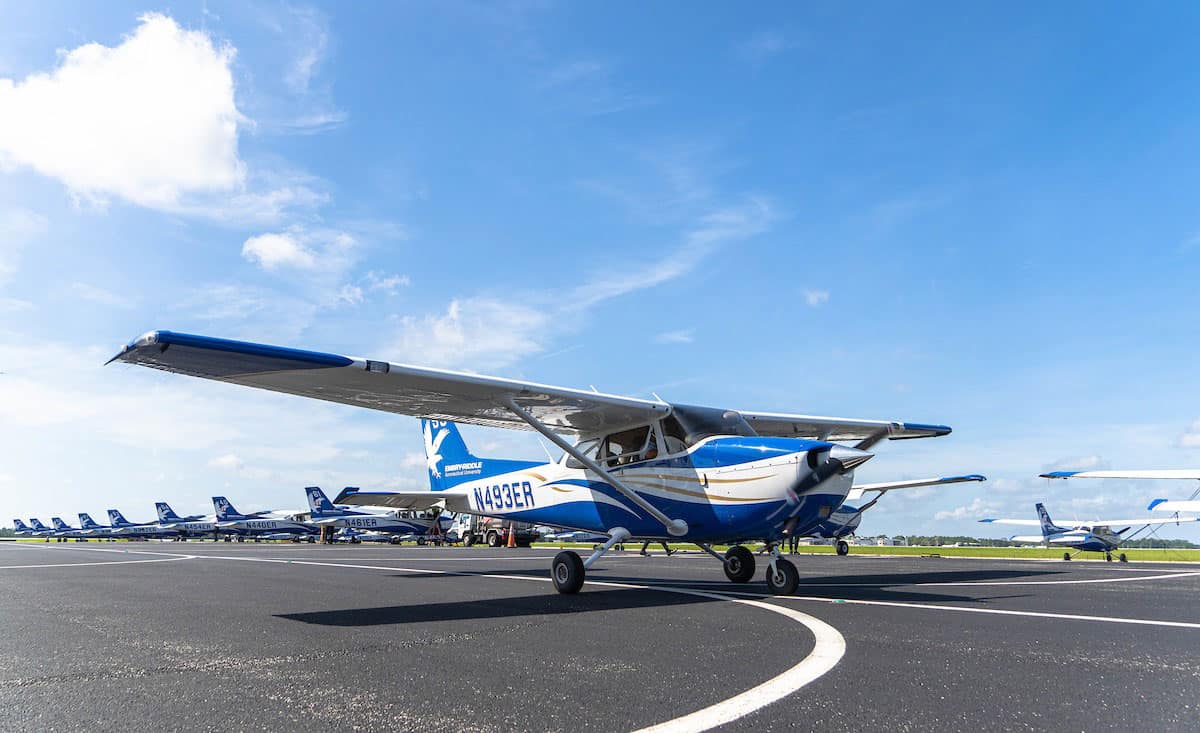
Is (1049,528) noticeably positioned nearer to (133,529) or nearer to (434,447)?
(434,447)

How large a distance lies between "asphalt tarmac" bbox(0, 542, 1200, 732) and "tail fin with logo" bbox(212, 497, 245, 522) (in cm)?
7692

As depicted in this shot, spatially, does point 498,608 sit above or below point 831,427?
below

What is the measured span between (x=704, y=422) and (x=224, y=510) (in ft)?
267

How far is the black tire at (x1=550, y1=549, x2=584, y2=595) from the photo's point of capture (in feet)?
33.0

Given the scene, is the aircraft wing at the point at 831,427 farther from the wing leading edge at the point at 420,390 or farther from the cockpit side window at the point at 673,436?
the cockpit side window at the point at 673,436

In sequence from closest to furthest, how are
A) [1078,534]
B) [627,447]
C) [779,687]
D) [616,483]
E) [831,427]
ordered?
1. [779,687]
2. [616,483]
3. [627,447]
4. [831,427]
5. [1078,534]

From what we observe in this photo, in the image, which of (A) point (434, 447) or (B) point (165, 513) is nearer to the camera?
(A) point (434, 447)

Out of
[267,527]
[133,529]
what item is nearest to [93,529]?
[133,529]

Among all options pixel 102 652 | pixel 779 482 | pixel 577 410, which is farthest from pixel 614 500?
pixel 102 652

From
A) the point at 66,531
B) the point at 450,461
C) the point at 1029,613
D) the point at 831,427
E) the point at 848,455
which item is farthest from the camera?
the point at 66,531

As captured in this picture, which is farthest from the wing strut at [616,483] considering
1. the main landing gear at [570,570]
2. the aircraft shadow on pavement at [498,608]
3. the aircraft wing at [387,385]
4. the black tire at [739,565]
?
the black tire at [739,565]

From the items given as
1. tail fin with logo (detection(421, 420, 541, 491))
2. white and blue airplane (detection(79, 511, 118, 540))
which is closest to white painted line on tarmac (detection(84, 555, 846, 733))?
tail fin with logo (detection(421, 420, 541, 491))

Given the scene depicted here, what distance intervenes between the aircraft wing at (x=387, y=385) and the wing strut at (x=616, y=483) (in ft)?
1.11

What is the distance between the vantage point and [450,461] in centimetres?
1695
